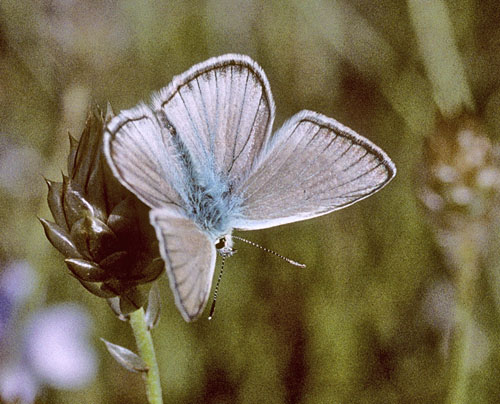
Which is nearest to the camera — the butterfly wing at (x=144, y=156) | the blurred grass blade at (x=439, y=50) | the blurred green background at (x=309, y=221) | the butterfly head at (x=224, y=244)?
the butterfly wing at (x=144, y=156)

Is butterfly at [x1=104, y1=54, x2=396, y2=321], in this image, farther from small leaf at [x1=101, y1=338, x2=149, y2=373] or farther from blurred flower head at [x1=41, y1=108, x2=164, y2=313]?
small leaf at [x1=101, y1=338, x2=149, y2=373]

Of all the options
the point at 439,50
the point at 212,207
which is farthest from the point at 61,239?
the point at 439,50

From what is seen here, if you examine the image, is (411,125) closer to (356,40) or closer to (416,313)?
(356,40)

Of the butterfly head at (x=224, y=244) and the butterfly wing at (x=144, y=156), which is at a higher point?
the butterfly wing at (x=144, y=156)

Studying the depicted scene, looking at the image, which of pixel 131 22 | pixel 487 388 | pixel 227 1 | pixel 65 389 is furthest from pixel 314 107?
pixel 65 389

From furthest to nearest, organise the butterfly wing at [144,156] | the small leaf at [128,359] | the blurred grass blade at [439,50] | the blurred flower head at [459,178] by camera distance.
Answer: the blurred grass blade at [439,50] → the blurred flower head at [459,178] → the small leaf at [128,359] → the butterfly wing at [144,156]

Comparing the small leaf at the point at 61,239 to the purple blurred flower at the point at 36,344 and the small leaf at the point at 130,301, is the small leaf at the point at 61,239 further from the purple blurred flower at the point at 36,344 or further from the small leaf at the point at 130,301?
the purple blurred flower at the point at 36,344

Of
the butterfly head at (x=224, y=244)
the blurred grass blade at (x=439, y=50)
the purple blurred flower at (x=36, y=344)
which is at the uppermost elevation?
the blurred grass blade at (x=439, y=50)

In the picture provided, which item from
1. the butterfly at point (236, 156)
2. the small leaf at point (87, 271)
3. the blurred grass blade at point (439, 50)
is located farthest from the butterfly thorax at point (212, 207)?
the blurred grass blade at point (439, 50)
